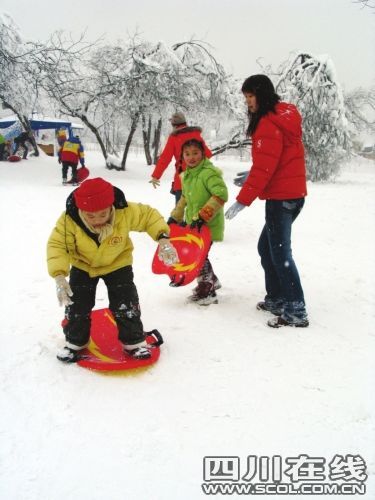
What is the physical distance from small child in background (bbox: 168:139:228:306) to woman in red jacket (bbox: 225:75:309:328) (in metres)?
0.28

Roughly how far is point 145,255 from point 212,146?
13000 millimetres

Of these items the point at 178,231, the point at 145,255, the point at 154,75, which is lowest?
the point at 145,255

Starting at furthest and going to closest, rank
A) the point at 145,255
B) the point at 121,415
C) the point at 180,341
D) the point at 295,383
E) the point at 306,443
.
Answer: the point at 145,255, the point at 180,341, the point at 295,383, the point at 121,415, the point at 306,443

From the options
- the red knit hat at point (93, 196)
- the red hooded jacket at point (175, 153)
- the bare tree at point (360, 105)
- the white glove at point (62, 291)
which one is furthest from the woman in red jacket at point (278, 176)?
the bare tree at point (360, 105)

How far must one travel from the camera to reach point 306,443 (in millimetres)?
1997

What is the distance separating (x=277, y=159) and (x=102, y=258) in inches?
55.2

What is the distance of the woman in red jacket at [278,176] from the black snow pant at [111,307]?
3.25 feet

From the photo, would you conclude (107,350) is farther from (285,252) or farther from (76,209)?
(285,252)

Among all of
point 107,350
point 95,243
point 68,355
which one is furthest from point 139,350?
point 95,243

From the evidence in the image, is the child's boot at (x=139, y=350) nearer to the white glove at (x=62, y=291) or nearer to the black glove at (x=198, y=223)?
the white glove at (x=62, y=291)

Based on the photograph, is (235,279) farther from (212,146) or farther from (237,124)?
(237,124)

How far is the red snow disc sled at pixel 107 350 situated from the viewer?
101 inches

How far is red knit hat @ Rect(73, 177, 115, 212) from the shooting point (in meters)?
2.24

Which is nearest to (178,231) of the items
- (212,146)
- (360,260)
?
(360,260)
